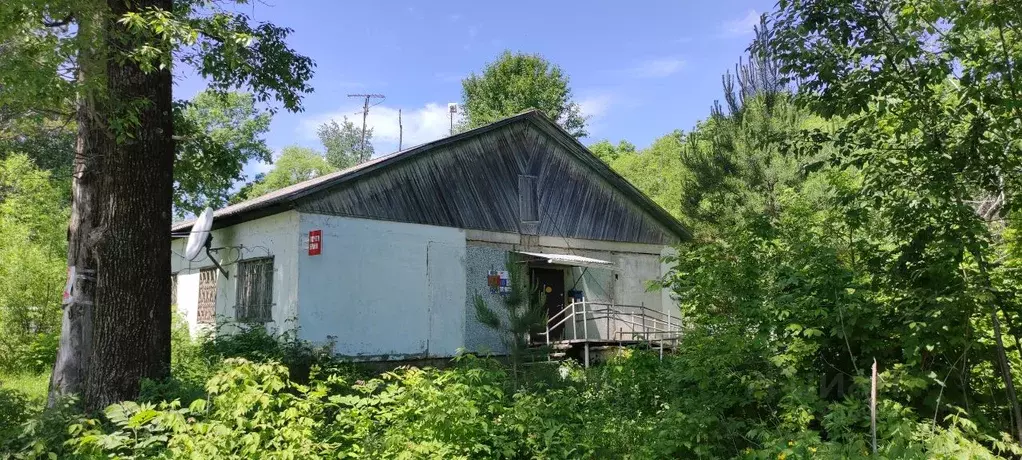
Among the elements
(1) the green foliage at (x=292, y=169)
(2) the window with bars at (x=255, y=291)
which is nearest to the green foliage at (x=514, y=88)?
(1) the green foliage at (x=292, y=169)

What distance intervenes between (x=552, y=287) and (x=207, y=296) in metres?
7.79

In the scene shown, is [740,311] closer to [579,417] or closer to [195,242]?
[579,417]

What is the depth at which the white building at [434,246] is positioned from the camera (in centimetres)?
1277

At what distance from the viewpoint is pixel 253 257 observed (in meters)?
13.8

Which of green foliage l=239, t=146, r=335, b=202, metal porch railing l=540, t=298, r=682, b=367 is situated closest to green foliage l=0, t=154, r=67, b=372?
metal porch railing l=540, t=298, r=682, b=367

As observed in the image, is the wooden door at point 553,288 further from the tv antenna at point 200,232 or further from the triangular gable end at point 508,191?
the tv antenna at point 200,232

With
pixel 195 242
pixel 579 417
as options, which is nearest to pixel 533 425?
pixel 579 417

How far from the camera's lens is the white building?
41.9ft

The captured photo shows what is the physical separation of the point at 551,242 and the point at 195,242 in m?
7.51

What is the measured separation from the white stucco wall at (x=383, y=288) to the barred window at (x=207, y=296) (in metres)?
3.86

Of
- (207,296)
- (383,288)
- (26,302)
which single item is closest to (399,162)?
(383,288)

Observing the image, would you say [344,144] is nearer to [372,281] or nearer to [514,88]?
[514,88]

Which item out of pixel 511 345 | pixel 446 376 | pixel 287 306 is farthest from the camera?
pixel 287 306

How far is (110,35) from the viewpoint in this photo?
7.61 metres
